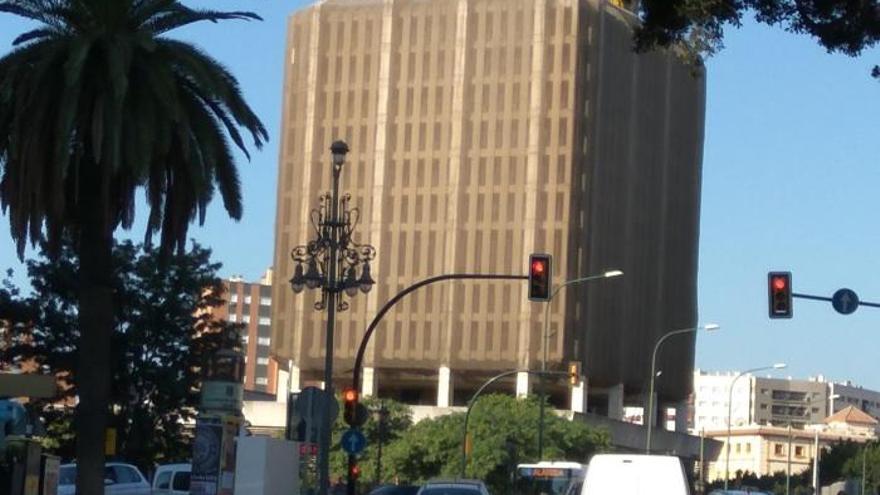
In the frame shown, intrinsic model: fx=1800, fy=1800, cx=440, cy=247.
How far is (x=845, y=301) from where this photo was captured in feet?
139

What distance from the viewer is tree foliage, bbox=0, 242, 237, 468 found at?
57125 millimetres

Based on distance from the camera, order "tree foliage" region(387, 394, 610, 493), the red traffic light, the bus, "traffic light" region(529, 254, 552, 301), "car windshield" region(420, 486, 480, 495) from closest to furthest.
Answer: "car windshield" region(420, 486, 480, 495) → "traffic light" region(529, 254, 552, 301) → the red traffic light → the bus → "tree foliage" region(387, 394, 610, 493)

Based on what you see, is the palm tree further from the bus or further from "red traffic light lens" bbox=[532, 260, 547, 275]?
the bus

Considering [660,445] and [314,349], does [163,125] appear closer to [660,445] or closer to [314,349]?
[314,349]

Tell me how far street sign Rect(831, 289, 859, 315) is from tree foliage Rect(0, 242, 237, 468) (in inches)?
888

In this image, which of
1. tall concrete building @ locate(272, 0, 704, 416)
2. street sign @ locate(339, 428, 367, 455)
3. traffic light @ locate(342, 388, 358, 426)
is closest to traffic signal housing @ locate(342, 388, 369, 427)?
traffic light @ locate(342, 388, 358, 426)

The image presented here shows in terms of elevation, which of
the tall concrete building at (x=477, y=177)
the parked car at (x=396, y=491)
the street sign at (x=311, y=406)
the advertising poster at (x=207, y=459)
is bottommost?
the parked car at (x=396, y=491)

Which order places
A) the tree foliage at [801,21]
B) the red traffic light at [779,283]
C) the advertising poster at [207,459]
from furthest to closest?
the red traffic light at [779,283] < the advertising poster at [207,459] < the tree foliage at [801,21]

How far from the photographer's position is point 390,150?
111m

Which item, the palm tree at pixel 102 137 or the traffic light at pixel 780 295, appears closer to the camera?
the palm tree at pixel 102 137

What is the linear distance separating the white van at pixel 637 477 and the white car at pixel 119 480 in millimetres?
17371

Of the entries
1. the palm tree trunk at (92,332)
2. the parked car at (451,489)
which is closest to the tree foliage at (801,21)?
the palm tree trunk at (92,332)

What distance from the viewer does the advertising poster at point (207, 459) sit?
28.3 meters

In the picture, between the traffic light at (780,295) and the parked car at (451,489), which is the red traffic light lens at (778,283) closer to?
the traffic light at (780,295)
